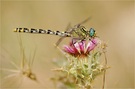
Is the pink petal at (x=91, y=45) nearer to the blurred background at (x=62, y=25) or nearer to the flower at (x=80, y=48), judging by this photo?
the flower at (x=80, y=48)

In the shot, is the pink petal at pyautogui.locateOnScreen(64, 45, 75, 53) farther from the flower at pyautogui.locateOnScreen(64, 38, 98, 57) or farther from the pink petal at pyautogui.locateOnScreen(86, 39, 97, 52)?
the pink petal at pyautogui.locateOnScreen(86, 39, 97, 52)

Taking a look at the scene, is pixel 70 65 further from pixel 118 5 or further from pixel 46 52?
pixel 118 5

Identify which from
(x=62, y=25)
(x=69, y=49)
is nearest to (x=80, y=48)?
(x=69, y=49)

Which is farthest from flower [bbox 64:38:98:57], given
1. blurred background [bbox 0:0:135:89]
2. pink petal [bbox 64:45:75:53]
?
blurred background [bbox 0:0:135:89]

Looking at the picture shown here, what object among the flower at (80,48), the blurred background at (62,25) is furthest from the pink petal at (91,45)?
the blurred background at (62,25)

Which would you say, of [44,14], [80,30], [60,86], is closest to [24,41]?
[44,14]

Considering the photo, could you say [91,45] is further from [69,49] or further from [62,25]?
[62,25]
